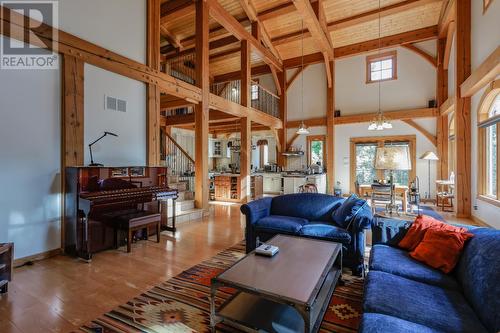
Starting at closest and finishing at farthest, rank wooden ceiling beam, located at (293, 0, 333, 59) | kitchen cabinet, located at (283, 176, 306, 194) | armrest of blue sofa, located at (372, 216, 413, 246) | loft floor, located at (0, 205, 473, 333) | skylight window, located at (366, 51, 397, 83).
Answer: loft floor, located at (0, 205, 473, 333) → armrest of blue sofa, located at (372, 216, 413, 246) → wooden ceiling beam, located at (293, 0, 333, 59) → kitchen cabinet, located at (283, 176, 306, 194) → skylight window, located at (366, 51, 397, 83)

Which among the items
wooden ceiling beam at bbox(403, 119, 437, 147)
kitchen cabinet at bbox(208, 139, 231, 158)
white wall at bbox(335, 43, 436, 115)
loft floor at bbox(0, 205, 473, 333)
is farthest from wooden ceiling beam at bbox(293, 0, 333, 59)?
kitchen cabinet at bbox(208, 139, 231, 158)

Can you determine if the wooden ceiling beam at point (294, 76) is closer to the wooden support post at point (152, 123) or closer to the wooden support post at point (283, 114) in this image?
the wooden support post at point (283, 114)

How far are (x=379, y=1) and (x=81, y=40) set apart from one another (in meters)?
7.22

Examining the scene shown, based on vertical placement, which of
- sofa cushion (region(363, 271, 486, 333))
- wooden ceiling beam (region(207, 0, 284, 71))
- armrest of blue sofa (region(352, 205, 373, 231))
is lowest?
sofa cushion (region(363, 271, 486, 333))

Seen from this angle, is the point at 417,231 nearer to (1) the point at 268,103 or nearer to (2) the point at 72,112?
(2) the point at 72,112

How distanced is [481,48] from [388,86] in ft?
12.4

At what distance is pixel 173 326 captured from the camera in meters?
1.88

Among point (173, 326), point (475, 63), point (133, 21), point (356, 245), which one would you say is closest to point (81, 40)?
point (133, 21)

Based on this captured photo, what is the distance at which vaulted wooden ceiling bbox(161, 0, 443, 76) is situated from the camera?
682 centimetres

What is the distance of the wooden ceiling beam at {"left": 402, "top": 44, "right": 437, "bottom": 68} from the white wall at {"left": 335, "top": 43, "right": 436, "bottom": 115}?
0.09 meters

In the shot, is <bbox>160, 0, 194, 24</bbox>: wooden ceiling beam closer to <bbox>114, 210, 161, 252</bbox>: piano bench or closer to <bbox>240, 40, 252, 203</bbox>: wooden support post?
<bbox>240, 40, 252, 203</bbox>: wooden support post

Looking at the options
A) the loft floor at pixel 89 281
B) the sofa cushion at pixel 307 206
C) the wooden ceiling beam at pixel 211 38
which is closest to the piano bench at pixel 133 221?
the loft floor at pixel 89 281

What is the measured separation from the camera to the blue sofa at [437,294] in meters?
1.28

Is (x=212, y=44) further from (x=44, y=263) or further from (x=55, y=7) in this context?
(x=44, y=263)
